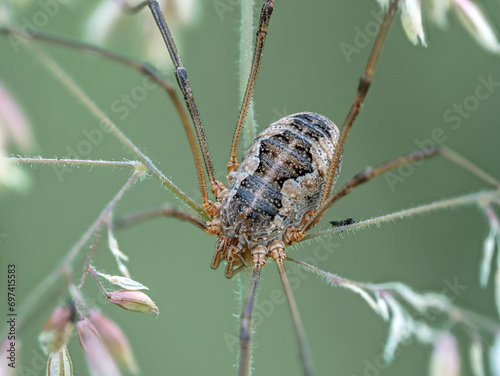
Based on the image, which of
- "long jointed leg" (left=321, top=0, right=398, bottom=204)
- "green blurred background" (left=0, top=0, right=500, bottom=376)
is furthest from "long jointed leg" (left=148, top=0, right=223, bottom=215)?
"green blurred background" (left=0, top=0, right=500, bottom=376)

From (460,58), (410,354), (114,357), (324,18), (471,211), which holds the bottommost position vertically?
(114,357)

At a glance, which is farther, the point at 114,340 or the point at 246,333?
the point at 246,333

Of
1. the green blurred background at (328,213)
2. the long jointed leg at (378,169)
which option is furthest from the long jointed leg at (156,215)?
the green blurred background at (328,213)

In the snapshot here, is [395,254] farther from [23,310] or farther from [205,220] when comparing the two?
[23,310]

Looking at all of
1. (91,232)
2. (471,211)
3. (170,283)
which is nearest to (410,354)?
(471,211)

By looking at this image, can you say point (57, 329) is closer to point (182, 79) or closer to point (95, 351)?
point (95, 351)

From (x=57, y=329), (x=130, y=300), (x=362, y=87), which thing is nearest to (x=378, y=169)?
(x=362, y=87)
